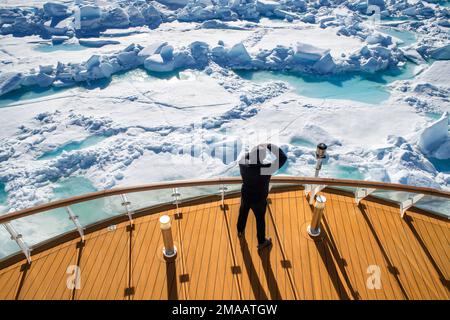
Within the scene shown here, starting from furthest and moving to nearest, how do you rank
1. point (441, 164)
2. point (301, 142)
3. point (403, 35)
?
point (403, 35), point (301, 142), point (441, 164)

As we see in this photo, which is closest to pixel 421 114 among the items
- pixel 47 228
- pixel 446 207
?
pixel 446 207

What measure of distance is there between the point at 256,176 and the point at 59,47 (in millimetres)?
15081

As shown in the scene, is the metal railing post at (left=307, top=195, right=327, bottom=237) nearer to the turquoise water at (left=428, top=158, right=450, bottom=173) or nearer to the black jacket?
the black jacket

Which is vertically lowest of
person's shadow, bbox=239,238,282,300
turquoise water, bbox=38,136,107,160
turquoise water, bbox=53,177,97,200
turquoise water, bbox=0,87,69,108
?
turquoise water, bbox=53,177,97,200

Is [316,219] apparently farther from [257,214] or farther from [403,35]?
[403,35]

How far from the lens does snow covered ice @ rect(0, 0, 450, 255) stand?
25.1ft

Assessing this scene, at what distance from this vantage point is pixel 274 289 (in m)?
3.17

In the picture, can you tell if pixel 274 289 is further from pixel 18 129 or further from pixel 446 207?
pixel 18 129

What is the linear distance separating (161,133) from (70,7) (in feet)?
47.7

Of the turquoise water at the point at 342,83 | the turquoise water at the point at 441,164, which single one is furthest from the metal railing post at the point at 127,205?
the turquoise water at the point at 342,83

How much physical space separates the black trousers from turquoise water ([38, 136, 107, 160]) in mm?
6346

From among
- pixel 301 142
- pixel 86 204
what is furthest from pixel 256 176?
pixel 301 142

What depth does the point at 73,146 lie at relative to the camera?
8.59 m

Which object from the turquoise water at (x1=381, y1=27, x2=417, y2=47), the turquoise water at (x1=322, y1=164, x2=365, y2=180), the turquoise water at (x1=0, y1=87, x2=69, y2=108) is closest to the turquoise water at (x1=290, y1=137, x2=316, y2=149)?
the turquoise water at (x1=322, y1=164, x2=365, y2=180)
